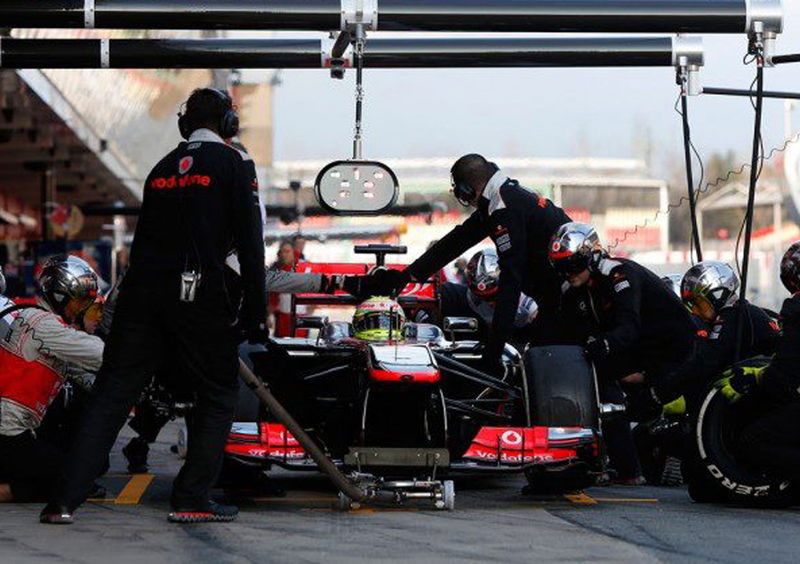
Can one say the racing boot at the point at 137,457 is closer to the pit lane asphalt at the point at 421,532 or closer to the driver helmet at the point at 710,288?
the pit lane asphalt at the point at 421,532

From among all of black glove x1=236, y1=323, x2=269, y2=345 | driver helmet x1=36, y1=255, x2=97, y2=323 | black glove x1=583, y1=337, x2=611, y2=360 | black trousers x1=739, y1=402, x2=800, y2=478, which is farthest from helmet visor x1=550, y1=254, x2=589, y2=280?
driver helmet x1=36, y1=255, x2=97, y2=323

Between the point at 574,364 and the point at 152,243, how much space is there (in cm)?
239

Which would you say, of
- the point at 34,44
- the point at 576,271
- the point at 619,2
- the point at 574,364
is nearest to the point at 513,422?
the point at 574,364

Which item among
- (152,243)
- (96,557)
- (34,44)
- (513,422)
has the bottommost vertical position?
(96,557)

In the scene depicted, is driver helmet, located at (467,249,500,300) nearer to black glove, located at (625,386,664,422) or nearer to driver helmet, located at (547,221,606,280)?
black glove, located at (625,386,664,422)

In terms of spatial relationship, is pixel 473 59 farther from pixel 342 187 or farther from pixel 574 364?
pixel 574 364

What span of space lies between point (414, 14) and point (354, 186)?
1.20 metres

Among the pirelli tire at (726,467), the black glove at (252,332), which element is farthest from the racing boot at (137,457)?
the pirelli tire at (726,467)

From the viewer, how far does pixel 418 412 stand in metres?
8.82

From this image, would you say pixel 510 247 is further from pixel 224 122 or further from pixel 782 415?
pixel 224 122

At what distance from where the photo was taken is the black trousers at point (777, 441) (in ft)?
29.4

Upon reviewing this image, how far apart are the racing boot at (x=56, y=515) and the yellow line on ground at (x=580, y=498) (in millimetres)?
2743

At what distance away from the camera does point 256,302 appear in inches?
320

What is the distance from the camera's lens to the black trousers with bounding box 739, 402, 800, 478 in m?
8.96
